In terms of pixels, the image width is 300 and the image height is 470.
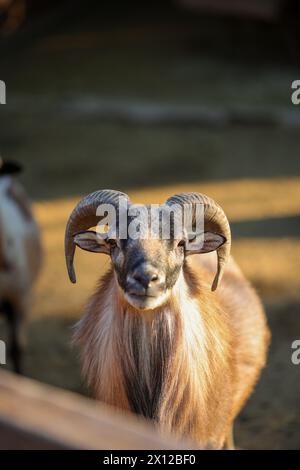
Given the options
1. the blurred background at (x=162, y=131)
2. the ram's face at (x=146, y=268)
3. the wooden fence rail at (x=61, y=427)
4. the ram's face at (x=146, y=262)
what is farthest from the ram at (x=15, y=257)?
the wooden fence rail at (x=61, y=427)

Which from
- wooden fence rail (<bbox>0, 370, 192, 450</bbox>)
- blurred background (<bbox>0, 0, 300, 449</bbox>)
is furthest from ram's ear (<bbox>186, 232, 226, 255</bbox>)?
wooden fence rail (<bbox>0, 370, 192, 450</bbox>)

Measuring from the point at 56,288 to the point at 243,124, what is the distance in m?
5.31

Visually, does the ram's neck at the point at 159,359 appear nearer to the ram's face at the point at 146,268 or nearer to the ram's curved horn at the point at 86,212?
the ram's face at the point at 146,268

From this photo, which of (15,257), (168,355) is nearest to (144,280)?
(168,355)

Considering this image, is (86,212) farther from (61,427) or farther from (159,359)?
(61,427)

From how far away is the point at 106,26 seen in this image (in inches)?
670

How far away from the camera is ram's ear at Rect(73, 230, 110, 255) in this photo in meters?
4.57

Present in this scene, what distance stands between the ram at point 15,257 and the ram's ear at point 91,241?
255 cm

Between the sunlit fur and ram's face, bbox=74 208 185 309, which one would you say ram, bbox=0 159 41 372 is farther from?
ram's face, bbox=74 208 185 309

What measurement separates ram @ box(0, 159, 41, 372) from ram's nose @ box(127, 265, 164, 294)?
318 centimetres

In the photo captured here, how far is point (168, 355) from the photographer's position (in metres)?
4.45

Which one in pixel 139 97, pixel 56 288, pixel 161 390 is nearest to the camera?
pixel 161 390
